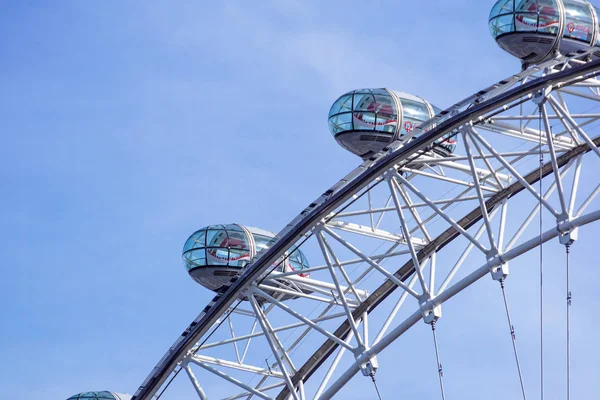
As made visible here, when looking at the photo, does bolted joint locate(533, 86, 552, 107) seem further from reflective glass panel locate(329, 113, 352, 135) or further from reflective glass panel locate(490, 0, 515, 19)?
reflective glass panel locate(329, 113, 352, 135)

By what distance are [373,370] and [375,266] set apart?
2743 mm

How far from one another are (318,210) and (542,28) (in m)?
6.98

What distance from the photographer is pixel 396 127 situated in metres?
40.5

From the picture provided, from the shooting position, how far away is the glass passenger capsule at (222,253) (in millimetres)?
43062

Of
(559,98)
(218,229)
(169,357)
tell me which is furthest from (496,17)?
(169,357)

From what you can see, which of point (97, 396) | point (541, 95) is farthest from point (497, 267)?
point (97, 396)

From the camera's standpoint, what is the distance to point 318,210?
126 ft

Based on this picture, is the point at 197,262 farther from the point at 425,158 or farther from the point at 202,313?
the point at 425,158

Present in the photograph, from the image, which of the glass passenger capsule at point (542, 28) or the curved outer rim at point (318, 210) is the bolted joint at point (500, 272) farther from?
the glass passenger capsule at point (542, 28)

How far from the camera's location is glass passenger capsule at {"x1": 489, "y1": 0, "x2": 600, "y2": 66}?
38.0 meters

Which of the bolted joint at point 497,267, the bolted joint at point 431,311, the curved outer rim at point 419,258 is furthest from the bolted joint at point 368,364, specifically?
the bolted joint at point 497,267

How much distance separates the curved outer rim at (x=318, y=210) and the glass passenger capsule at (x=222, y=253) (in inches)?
73.5

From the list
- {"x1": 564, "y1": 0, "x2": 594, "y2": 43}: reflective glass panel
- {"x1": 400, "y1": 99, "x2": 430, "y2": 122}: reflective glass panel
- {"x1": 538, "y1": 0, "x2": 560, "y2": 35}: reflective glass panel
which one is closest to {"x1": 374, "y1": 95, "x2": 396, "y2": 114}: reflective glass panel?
Answer: {"x1": 400, "y1": 99, "x2": 430, "y2": 122}: reflective glass panel

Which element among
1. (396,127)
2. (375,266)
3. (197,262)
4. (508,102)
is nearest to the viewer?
(508,102)
